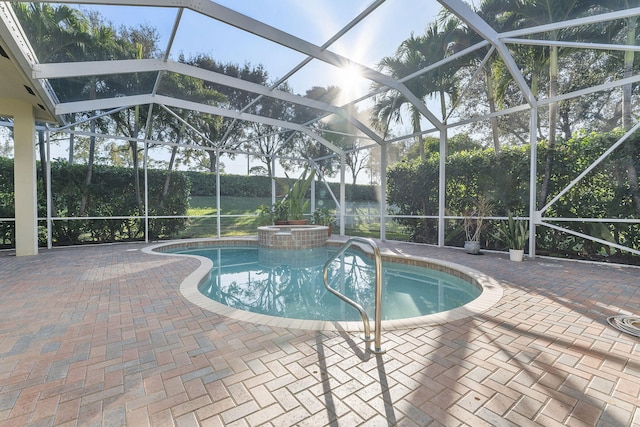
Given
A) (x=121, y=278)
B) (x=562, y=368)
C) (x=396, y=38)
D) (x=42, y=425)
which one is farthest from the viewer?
(x=396, y=38)

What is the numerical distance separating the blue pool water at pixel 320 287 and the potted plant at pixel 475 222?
6.02 ft

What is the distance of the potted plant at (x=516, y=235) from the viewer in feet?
21.8

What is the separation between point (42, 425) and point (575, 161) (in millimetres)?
9091

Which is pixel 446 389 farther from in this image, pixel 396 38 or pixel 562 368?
pixel 396 38

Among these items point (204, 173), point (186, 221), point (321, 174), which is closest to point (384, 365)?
point (186, 221)

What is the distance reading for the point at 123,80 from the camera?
23.6 ft

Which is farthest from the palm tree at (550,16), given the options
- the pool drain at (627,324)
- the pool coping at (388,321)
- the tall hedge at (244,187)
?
the tall hedge at (244,187)

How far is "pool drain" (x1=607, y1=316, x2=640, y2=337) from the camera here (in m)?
2.94

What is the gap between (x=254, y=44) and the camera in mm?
6172

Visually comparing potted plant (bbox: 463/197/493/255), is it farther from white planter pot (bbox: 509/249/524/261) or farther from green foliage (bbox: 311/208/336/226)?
green foliage (bbox: 311/208/336/226)

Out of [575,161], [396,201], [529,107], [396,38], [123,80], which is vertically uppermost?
[396,38]

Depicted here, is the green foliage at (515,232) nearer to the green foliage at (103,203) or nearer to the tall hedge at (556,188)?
the tall hedge at (556,188)

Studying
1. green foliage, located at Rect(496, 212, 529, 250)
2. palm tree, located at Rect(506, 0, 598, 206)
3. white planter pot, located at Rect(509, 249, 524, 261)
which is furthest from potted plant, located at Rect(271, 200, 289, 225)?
palm tree, located at Rect(506, 0, 598, 206)

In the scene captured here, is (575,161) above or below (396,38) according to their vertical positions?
below
